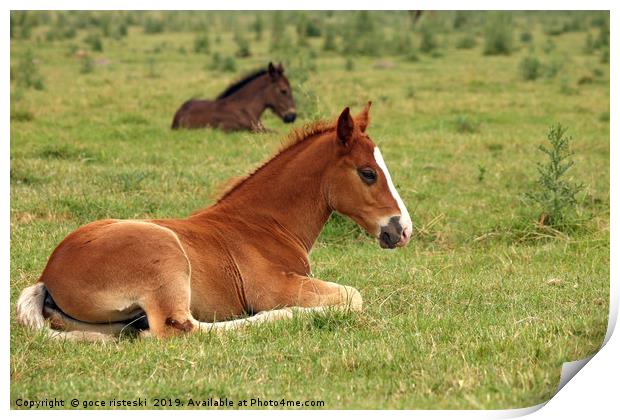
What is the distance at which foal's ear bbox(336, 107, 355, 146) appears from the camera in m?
6.60

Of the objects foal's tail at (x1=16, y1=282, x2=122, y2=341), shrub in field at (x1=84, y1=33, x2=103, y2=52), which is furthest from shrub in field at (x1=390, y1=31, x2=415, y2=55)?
foal's tail at (x1=16, y1=282, x2=122, y2=341)

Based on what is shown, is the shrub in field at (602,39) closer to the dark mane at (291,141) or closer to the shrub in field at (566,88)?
the shrub in field at (566,88)

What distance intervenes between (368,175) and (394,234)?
1.50 ft

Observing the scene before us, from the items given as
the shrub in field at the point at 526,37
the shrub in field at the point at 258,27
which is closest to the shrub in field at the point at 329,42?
the shrub in field at the point at 258,27

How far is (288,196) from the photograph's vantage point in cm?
705

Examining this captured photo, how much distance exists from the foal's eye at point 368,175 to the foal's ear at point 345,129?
23 centimetres


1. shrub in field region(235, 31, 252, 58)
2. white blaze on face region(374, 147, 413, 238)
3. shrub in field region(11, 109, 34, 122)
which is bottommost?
shrub in field region(235, 31, 252, 58)

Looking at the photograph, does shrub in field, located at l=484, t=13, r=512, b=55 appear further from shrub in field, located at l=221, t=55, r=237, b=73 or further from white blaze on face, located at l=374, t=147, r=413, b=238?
white blaze on face, located at l=374, t=147, r=413, b=238

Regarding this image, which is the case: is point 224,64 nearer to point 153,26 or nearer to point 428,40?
point 428,40

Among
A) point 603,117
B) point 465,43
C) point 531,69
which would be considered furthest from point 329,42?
point 603,117

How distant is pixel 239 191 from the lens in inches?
280

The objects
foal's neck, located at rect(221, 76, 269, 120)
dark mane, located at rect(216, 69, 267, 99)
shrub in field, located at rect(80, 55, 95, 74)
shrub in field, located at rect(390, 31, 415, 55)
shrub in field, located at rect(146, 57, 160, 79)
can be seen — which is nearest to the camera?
foal's neck, located at rect(221, 76, 269, 120)

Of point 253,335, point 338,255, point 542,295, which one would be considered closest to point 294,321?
point 253,335

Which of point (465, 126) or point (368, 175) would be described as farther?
point (465, 126)
